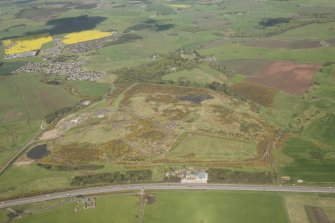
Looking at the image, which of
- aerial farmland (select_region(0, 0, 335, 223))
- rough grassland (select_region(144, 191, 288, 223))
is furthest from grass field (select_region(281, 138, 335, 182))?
rough grassland (select_region(144, 191, 288, 223))

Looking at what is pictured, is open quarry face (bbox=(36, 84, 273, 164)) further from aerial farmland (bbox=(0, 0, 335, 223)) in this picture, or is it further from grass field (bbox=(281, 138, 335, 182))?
grass field (bbox=(281, 138, 335, 182))

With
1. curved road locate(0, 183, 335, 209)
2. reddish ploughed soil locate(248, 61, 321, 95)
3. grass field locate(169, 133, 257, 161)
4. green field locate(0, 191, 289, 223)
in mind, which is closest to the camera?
green field locate(0, 191, 289, 223)

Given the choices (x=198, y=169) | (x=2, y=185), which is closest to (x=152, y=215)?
(x=198, y=169)

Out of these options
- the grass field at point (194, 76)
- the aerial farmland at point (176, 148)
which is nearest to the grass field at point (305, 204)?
the aerial farmland at point (176, 148)

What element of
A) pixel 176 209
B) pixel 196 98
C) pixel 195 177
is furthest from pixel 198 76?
pixel 176 209

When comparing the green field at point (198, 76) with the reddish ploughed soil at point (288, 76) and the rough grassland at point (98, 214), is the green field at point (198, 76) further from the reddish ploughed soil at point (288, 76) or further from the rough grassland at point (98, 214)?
the rough grassland at point (98, 214)
